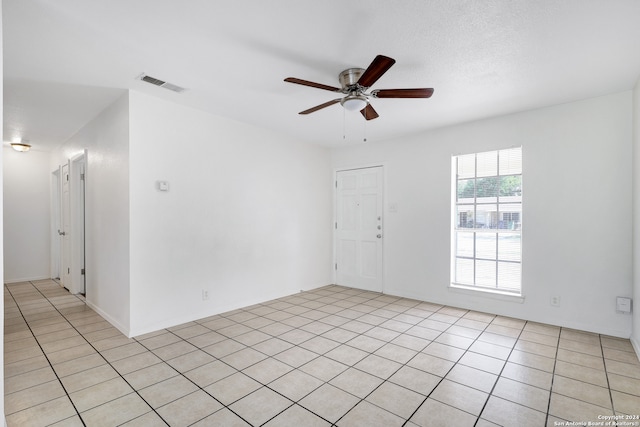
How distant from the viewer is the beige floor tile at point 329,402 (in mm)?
2004

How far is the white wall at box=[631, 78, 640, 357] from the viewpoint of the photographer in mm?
2842

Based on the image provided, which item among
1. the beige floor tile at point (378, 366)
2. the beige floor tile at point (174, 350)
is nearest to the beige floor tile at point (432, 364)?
the beige floor tile at point (378, 366)

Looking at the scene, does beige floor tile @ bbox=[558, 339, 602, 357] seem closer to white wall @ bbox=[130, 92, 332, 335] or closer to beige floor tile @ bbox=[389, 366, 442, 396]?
beige floor tile @ bbox=[389, 366, 442, 396]

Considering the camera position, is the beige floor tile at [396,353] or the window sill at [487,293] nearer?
the beige floor tile at [396,353]

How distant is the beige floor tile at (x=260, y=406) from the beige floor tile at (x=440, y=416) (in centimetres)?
83

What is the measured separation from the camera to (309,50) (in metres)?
2.37

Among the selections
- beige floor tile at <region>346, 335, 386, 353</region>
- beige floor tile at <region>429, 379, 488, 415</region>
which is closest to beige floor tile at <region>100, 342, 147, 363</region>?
beige floor tile at <region>346, 335, 386, 353</region>

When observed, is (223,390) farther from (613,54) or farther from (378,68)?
(613,54)

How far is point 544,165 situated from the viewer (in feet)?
11.7

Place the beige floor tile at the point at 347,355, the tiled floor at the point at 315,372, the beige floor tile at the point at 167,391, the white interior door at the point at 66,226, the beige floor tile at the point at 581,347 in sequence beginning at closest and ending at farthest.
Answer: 1. the tiled floor at the point at 315,372
2. the beige floor tile at the point at 167,391
3. the beige floor tile at the point at 347,355
4. the beige floor tile at the point at 581,347
5. the white interior door at the point at 66,226

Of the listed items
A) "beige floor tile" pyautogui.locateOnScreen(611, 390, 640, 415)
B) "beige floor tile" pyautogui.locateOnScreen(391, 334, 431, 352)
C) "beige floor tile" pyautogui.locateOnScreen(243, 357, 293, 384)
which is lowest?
"beige floor tile" pyautogui.locateOnScreen(391, 334, 431, 352)

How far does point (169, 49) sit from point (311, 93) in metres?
1.31

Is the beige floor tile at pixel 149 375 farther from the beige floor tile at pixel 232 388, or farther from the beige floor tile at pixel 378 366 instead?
the beige floor tile at pixel 378 366

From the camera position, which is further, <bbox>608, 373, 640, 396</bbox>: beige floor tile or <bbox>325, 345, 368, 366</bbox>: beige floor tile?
<bbox>325, 345, 368, 366</bbox>: beige floor tile
